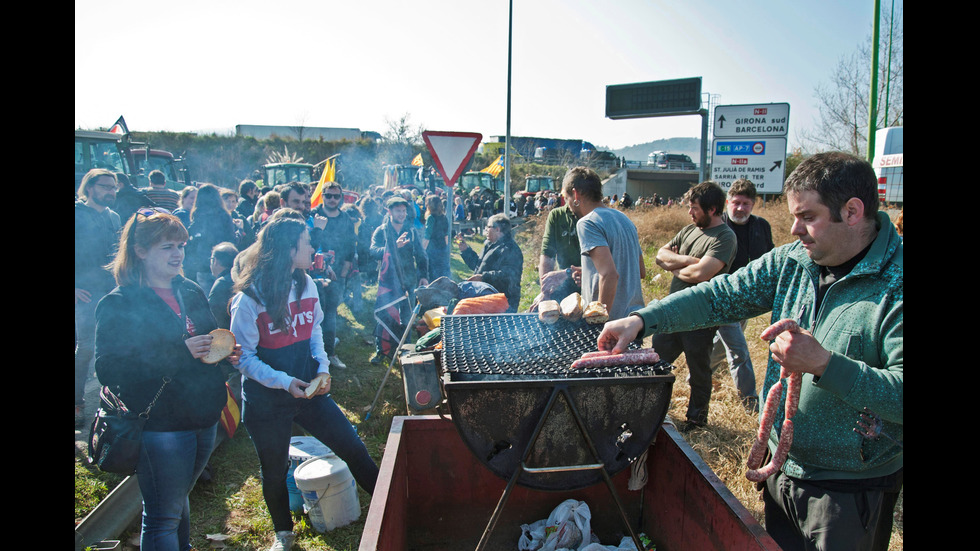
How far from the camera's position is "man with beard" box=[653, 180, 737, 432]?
409 cm

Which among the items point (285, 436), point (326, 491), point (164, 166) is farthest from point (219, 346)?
point (164, 166)

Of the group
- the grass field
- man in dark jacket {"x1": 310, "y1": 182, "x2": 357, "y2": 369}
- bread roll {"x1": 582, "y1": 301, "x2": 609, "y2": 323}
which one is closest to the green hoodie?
bread roll {"x1": 582, "y1": 301, "x2": 609, "y2": 323}

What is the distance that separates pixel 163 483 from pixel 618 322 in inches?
90.6

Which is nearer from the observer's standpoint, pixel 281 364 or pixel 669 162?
pixel 281 364

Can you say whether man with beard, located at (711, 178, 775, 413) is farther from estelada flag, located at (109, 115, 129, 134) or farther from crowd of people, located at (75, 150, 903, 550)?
estelada flag, located at (109, 115, 129, 134)

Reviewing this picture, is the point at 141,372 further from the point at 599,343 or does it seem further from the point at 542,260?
the point at 542,260

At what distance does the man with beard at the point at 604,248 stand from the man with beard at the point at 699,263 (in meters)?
0.67

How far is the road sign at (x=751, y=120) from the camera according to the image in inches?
258

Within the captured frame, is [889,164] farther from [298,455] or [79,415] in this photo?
[79,415]

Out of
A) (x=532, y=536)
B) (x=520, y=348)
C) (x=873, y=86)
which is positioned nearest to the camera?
(x=520, y=348)

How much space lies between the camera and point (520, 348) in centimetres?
238

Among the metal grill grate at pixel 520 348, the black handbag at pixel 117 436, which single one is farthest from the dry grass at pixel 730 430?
the black handbag at pixel 117 436
